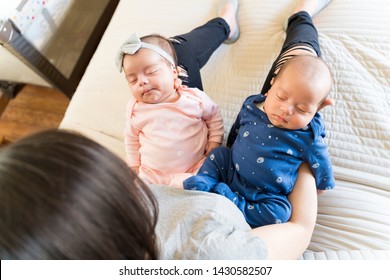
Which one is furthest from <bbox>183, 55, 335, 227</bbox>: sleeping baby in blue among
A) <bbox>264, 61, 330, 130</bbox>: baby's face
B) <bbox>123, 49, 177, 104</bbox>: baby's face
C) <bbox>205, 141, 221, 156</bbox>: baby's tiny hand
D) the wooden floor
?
the wooden floor

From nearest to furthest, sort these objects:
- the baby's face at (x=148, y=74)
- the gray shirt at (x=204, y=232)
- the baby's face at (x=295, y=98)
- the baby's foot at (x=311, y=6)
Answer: the gray shirt at (x=204, y=232)
the baby's face at (x=295, y=98)
the baby's face at (x=148, y=74)
the baby's foot at (x=311, y=6)

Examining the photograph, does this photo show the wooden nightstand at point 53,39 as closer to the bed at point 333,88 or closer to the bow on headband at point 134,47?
the bed at point 333,88

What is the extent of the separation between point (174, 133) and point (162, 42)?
0.95 feet

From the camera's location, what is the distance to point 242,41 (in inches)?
46.7

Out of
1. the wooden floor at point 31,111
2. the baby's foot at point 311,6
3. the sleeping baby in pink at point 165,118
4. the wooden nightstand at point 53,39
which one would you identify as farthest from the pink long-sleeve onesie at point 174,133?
the wooden floor at point 31,111

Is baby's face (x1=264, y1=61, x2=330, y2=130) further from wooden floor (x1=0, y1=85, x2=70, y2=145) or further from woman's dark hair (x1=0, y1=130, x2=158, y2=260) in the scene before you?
wooden floor (x1=0, y1=85, x2=70, y2=145)

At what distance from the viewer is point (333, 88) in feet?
3.17

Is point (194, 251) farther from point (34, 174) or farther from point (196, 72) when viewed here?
point (196, 72)

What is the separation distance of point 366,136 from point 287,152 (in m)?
0.28

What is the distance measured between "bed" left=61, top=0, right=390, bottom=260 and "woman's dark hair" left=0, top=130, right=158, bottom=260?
18.7 inches

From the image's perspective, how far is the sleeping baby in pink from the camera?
36.1 inches

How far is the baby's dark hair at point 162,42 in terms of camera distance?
0.96m

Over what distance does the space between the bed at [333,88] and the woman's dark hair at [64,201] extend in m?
0.47
